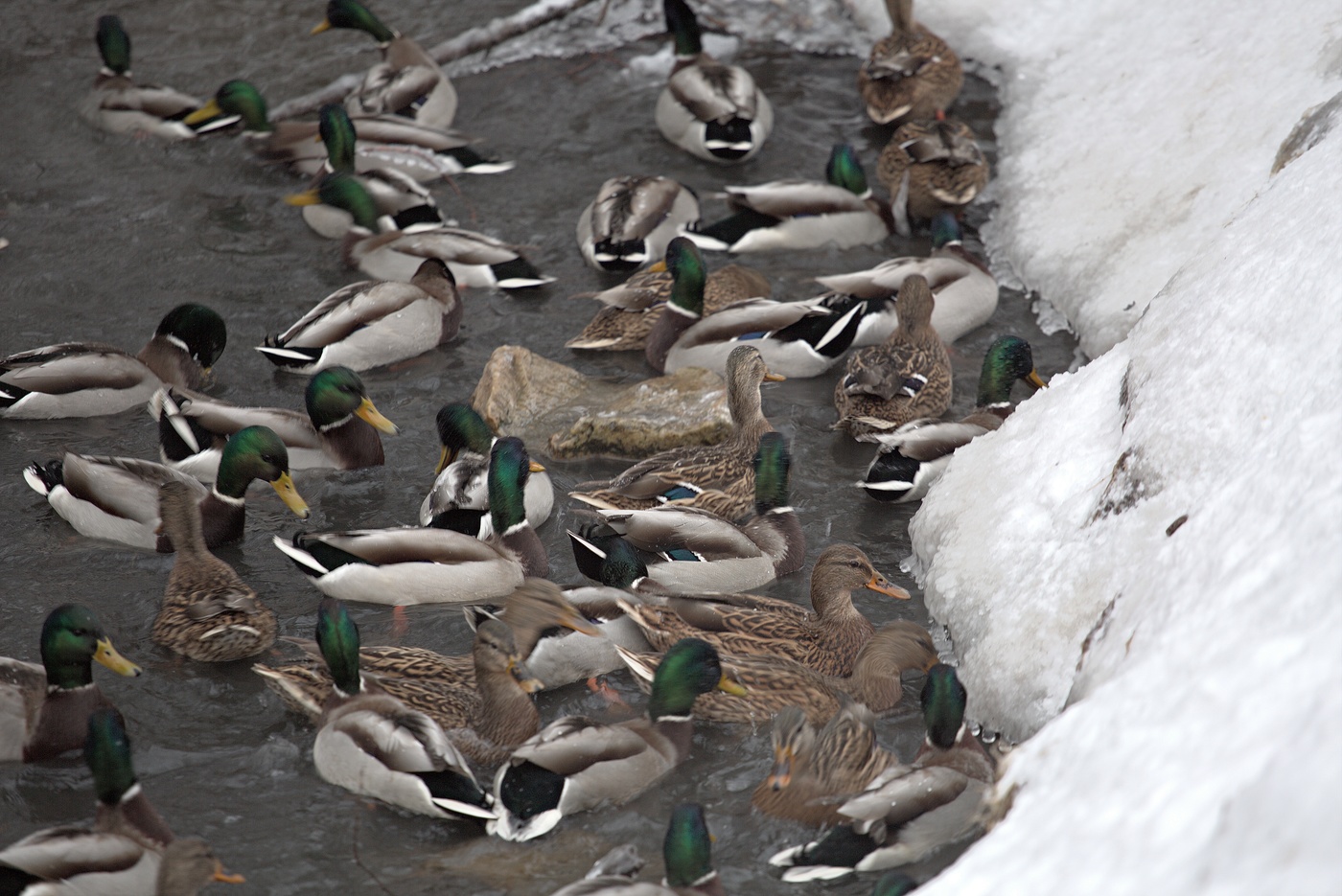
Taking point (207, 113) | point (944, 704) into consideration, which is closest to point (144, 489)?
point (944, 704)

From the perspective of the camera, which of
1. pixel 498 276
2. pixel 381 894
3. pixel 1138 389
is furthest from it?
pixel 498 276

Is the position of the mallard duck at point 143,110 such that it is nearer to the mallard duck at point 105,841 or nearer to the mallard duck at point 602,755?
the mallard duck at point 105,841

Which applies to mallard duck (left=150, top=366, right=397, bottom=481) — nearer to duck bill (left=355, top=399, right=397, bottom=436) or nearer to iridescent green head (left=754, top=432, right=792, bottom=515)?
duck bill (left=355, top=399, right=397, bottom=436)

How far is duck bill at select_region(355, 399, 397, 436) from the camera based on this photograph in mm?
7551

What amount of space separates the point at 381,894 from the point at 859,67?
8.92 m

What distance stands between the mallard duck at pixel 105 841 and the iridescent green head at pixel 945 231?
6.11m

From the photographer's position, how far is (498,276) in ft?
30.7

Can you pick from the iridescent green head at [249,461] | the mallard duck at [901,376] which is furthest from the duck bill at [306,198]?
the mallard duck at [901,376]

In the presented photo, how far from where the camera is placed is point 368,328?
28.1ft

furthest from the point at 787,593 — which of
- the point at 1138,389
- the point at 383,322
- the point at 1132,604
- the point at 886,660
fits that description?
the point at 383,322

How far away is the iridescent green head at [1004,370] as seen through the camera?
Answer: 763 centimetres

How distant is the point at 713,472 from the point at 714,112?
417 cm

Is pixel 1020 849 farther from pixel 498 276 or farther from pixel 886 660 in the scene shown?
pixel 498 276

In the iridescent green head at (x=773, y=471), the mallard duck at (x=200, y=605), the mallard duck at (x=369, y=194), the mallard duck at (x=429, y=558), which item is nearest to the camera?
the mallard duck at (x=200, y=605)
